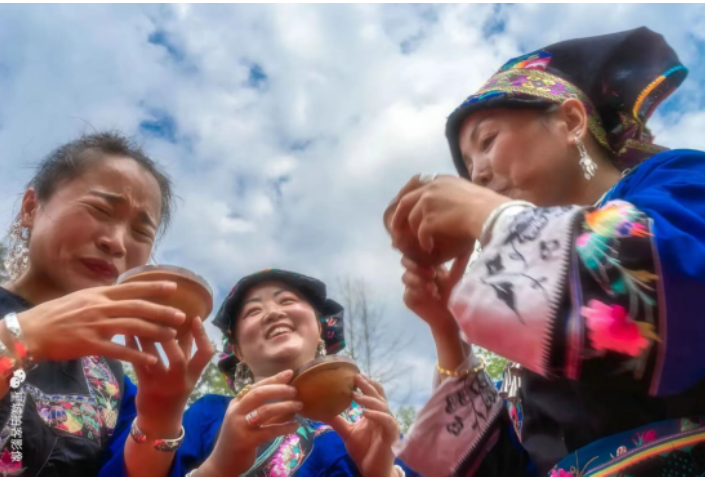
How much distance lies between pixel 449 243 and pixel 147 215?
1387mm

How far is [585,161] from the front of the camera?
1.91 metres

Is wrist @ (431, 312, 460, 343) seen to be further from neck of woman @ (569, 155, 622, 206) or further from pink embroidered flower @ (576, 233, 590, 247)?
pink embroidered flower @ (576, 233, 590, 247)

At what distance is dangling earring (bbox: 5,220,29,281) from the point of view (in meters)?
2.43

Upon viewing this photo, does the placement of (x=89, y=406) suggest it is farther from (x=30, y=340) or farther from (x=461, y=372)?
(x=461, y=372)

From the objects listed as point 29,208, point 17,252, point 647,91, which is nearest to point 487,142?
point 647,91

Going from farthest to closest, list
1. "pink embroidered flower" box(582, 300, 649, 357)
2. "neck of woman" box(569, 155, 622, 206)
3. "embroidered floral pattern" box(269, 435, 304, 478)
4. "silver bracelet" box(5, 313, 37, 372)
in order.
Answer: "embroidered floral pattern" box(269, 435, 304, 478)
"neck of woman" box(569, 155, 622, 206)
"silver bracelet" box(5, 313, 37, 372)
"pink embroidered flower" box(582, 300, 649, 357)

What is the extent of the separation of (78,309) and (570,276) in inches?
50.1

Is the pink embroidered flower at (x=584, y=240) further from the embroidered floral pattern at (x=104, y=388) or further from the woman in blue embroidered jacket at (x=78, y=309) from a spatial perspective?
the embroidered floral pattern at (x=104, y=388)

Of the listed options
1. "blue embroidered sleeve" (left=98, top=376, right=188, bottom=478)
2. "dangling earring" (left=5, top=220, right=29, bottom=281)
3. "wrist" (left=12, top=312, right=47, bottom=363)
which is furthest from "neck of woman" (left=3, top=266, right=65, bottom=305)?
"wrist" (left=12, top=312, right=47, bottom=363)

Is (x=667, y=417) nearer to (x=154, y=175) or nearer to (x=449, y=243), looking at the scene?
(x=449, y=243)

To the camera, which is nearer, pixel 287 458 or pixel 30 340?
pixel 30 340

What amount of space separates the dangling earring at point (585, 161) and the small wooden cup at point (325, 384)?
1.11 metres

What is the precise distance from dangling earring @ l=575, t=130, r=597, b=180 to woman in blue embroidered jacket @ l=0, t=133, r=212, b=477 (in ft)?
4.57

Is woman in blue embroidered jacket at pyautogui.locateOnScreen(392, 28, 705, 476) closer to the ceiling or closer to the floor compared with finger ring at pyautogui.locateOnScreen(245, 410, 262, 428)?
closer to the ceiling
